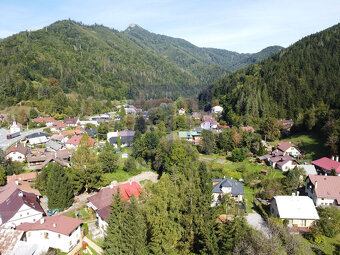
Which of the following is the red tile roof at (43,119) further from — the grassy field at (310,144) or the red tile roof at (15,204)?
the grassy field at (310,144)

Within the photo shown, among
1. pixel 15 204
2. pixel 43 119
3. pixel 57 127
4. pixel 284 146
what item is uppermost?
pixel 43 119

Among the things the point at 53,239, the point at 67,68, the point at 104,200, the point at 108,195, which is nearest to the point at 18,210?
the point at 53,239

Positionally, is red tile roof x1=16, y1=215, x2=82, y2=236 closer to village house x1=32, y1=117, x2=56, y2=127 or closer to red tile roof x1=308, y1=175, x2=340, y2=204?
red tile roof x1=308, y1=175, x2=340, y2=204

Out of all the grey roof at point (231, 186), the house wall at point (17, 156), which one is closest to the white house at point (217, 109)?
the grey roof at point (231, 186)

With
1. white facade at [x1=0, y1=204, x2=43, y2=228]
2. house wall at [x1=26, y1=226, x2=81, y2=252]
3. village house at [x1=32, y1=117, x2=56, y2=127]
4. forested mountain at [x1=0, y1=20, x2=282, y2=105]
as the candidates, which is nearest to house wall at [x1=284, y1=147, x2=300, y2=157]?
house wall at [x1=26, y1=226, x2=81, y2=252]

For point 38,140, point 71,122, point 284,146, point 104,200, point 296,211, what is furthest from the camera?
point 71,122

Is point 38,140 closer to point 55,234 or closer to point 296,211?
point 55,234

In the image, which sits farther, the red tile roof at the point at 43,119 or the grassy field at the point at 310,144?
the red tile roof at the point at 43,119

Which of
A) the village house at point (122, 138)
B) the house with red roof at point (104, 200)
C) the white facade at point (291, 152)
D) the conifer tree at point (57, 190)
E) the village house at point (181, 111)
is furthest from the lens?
Result: the village house at point (181, 111)
